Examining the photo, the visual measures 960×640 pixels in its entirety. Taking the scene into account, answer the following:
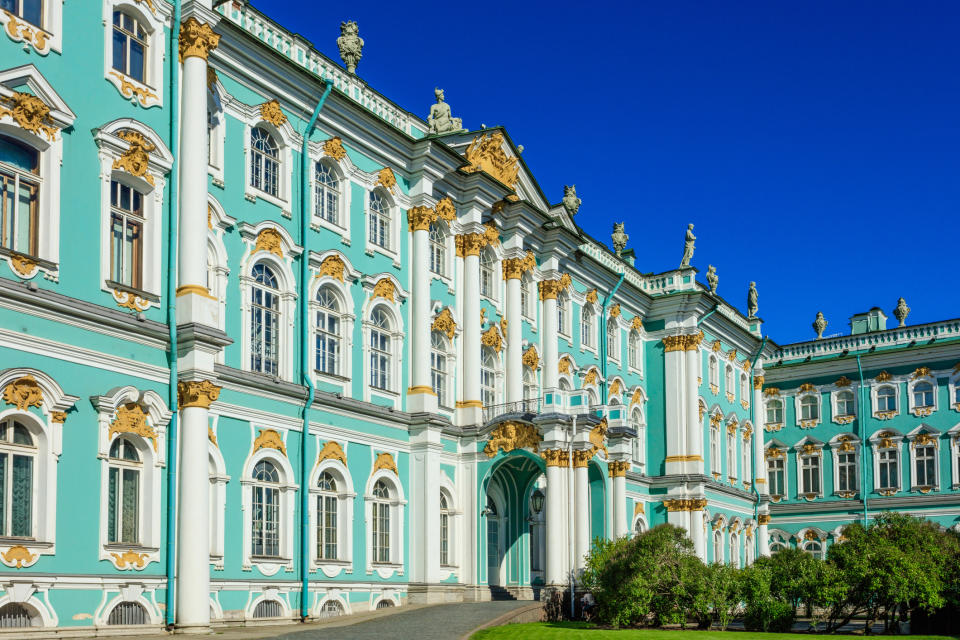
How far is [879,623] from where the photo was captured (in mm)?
33406

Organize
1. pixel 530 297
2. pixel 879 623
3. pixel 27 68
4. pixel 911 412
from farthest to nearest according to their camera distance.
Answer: pixel 911 412
pixel 530 297
pixel 879 623
pixel 27 68

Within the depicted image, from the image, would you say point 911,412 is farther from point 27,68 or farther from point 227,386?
point 27,68

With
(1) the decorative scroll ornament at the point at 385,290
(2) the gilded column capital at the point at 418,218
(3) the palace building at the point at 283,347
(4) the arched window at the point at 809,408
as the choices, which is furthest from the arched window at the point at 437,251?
(4) the arched window at the point at 809,408

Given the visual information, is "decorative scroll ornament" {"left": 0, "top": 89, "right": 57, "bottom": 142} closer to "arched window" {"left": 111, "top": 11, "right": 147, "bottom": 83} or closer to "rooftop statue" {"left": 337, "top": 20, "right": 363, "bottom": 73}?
"arched window" {"left": 111, "top": 11, "right": 147, "bottom": 83}

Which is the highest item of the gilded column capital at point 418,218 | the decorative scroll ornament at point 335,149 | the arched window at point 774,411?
the decorative scroll ornament at point 335,149

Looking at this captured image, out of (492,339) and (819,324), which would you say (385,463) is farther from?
(819,324)

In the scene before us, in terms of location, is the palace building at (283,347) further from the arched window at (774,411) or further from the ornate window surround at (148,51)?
the arched window at (774,411)

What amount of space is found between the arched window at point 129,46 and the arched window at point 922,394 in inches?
1756

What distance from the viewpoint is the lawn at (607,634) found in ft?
79.5

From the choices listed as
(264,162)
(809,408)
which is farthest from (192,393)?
(809,408)

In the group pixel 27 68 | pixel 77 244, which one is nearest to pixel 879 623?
pixel 77 244

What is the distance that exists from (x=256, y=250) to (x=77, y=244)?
6.31 metres

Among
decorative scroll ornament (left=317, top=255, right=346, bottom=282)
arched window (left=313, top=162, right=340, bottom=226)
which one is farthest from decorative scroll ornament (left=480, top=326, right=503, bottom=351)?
arched window (left=313, top=162, right=340, bottom=226)

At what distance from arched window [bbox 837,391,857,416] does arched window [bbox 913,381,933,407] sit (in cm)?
321
